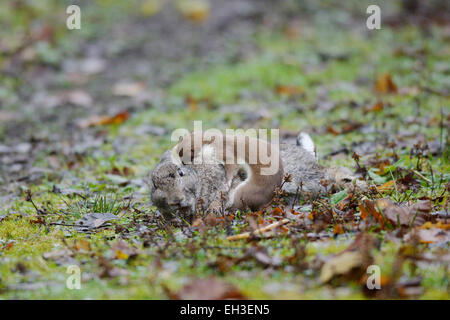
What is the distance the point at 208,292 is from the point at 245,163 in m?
1.59

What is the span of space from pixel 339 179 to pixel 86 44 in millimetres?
8335

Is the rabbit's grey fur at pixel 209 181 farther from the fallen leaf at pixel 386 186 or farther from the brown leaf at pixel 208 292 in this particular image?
the brown leaf at pixel 208 292

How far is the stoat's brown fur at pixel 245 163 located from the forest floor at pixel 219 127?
6.3 inches

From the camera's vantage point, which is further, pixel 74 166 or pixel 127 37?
pixel 127 37

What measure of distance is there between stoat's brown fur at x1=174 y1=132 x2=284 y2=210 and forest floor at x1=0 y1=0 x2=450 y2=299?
0.52 feet

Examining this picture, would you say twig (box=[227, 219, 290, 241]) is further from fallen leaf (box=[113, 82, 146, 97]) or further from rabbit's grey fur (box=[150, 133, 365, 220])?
fallen leaf (box=[113, 82, 146, 97])

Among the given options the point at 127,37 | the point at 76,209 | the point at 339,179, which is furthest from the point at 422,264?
the point at 127,37

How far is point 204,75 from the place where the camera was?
993 centimetres

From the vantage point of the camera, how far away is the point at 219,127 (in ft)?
24.7

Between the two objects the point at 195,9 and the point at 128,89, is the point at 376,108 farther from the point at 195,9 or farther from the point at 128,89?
the point at 195,9

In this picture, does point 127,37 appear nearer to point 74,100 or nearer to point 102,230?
point 74,100

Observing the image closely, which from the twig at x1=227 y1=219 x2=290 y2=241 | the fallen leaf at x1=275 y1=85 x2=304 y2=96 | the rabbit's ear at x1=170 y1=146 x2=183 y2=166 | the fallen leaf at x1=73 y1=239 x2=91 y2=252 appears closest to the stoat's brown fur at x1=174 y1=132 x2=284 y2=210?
the rabbit's ear at x1=170 y1=146 x2=183 y2=166

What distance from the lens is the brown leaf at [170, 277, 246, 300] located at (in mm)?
2855

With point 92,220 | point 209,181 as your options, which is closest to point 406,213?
point 209,181
